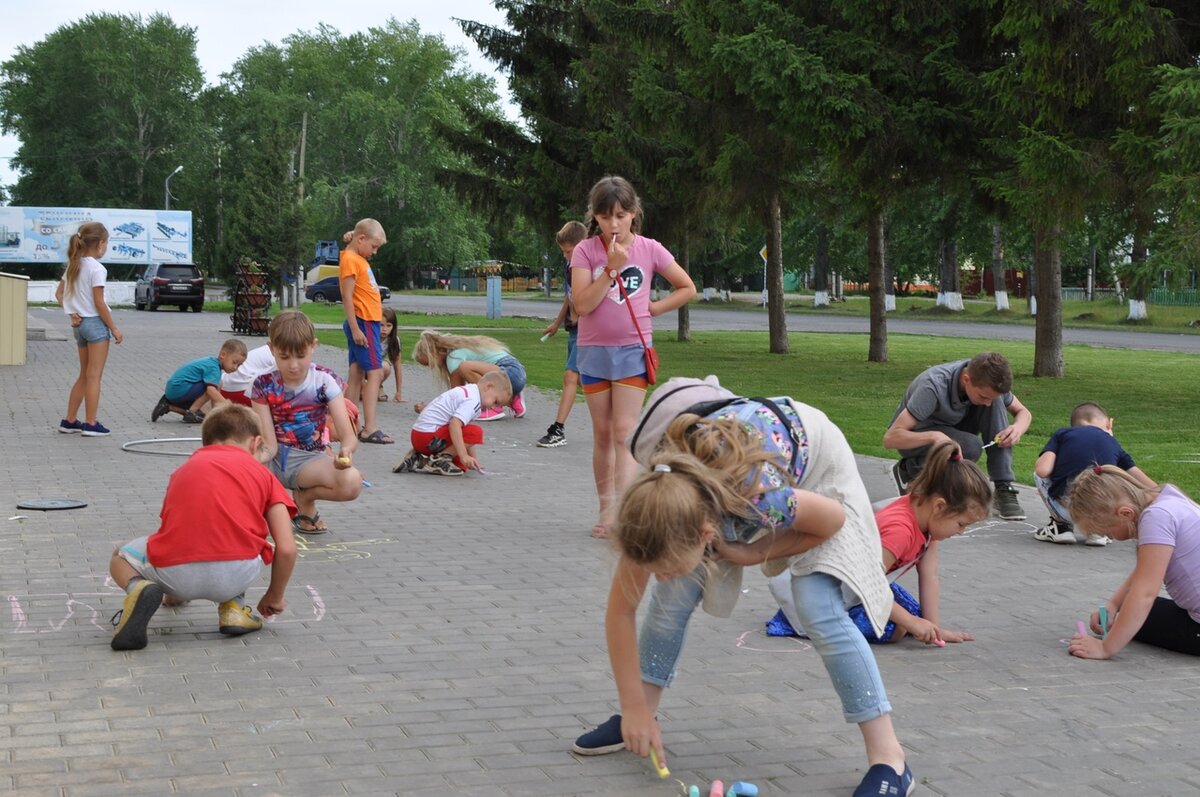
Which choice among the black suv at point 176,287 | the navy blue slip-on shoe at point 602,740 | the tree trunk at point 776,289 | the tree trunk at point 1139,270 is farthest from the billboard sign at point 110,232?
the navy blue slip-on shoe at point 602,740

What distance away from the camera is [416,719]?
445cm

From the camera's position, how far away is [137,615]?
5137 mm

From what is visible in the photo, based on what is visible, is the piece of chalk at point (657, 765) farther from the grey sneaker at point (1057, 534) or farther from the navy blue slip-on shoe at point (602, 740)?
the grey sneaker at point (1057, 534)

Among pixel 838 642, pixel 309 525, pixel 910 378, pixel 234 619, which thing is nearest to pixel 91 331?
pixel 309 525

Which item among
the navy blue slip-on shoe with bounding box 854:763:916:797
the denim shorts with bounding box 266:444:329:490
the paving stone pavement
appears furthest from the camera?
the denim shorts with bounding box 266:444:329:490

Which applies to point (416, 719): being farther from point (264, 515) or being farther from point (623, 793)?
point (264, 515)

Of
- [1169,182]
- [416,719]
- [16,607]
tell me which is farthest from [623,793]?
[1169,182]

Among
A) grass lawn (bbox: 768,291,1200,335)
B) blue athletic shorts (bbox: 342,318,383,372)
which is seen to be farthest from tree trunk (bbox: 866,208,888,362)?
grass lawn (bbox: 768,291,1200,335)

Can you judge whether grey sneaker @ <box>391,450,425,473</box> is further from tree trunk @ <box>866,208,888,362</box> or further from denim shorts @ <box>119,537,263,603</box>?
tree trunk @ <box>866,208,888,362</box>

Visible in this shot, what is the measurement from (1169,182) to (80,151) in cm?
7475

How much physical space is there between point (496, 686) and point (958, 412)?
3.67 m

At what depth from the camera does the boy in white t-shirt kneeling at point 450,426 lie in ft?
32.7

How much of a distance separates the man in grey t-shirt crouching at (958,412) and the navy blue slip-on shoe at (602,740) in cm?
350

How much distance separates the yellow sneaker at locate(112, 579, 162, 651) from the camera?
5129 mm
